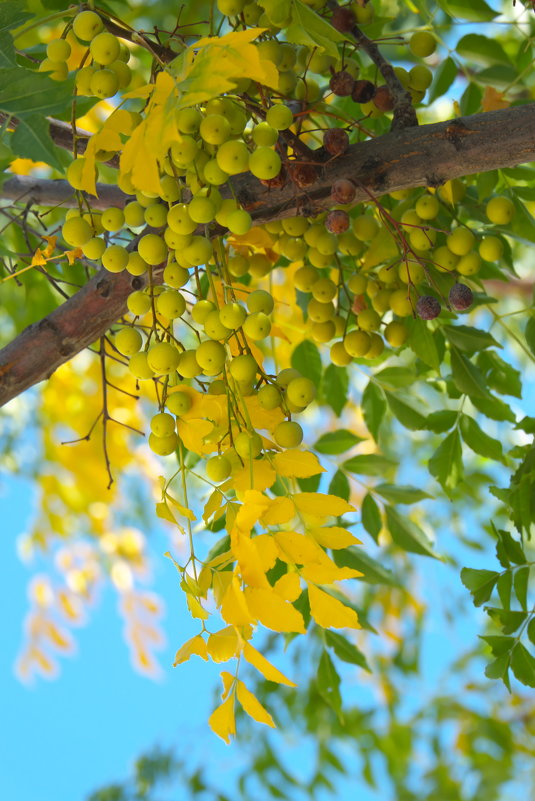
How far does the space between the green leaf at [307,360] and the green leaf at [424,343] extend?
0.27m

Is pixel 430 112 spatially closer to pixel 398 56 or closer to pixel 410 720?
pixel 398 56

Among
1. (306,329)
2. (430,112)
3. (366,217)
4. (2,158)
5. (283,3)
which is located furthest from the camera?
(430,112)

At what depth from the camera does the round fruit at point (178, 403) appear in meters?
0.87

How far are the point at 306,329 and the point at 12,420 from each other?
218 centimetres

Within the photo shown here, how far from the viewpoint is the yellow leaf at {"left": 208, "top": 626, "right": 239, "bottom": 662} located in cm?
76

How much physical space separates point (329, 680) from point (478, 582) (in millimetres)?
424

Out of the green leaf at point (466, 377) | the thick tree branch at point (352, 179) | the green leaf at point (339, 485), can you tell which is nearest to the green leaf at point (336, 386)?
the green leaf at point (339, 485)

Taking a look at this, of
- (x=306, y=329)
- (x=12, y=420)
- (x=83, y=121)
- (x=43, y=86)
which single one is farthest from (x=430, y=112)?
(x=43, y=86)

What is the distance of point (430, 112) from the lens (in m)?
2.72

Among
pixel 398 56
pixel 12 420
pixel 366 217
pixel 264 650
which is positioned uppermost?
pixel 398 56

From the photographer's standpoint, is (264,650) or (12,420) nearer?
(264,650)

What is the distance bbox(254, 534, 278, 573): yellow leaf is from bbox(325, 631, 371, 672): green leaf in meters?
0.59

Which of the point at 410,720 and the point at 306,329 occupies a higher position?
the point at 306,329

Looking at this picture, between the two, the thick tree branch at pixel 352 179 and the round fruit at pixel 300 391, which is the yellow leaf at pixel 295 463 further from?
the thick tree branch at pixel 352 179
